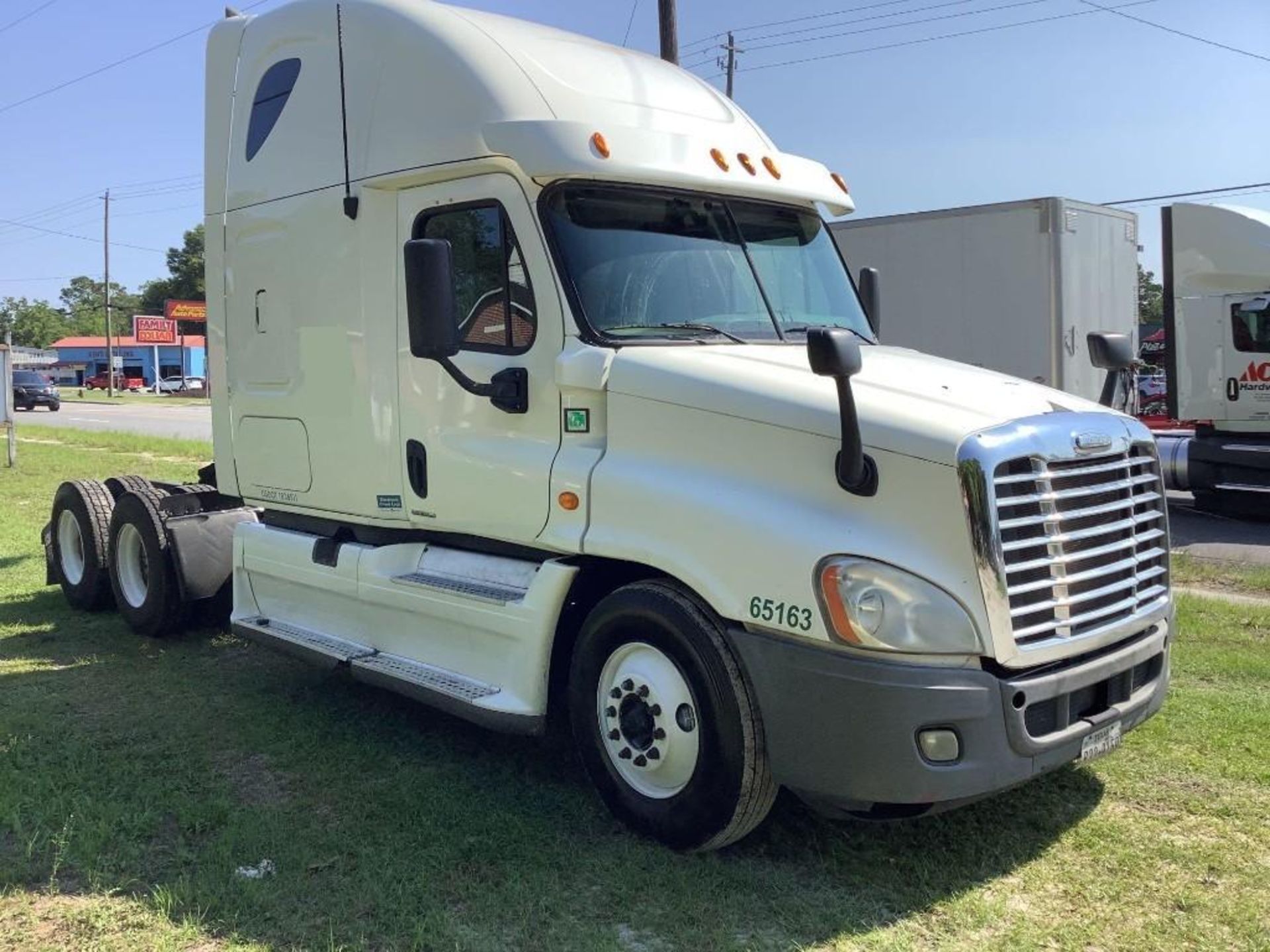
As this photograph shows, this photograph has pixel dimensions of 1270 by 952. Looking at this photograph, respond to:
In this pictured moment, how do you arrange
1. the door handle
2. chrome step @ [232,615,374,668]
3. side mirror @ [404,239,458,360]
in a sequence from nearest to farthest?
side mirror @ [404,239,458,360], the door handle, chrome step @ [232,615,374,668]

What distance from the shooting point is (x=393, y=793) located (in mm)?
4863

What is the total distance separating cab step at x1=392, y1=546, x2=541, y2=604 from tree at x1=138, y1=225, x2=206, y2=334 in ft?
372

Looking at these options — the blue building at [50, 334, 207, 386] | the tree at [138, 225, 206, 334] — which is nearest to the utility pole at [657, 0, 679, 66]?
the blue building at [50, 334, 207, 386]

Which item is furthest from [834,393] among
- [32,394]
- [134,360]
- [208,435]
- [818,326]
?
[134,360]

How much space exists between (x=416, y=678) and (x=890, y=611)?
2.37 meters

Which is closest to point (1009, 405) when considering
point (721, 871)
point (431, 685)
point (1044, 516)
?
point (1044, 516)

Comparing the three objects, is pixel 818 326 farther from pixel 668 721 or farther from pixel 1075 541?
pixel 668 721

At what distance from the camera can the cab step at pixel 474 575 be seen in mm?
4852

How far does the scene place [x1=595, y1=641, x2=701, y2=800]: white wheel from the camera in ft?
13.7

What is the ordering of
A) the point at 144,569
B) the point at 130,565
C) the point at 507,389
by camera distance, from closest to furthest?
the point at 507,389
the point at 144,569
the point at 130,565

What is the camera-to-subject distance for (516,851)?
14.1ft

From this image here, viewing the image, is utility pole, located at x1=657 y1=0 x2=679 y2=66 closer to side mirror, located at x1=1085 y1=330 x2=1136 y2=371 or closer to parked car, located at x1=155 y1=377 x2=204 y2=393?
side mirror, located at x1=1085 y1=330 x2=1136 y2=371

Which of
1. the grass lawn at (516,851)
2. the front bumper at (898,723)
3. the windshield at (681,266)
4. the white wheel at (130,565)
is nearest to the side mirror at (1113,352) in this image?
the windshield at (681,266)

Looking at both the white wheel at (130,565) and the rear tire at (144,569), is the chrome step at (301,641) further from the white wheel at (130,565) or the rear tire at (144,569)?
the white wheel at (130,565)
